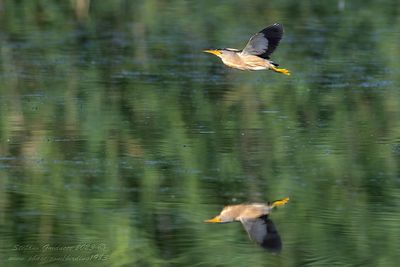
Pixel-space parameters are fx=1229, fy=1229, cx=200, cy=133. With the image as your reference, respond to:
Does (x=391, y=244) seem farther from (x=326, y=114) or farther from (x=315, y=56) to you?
(x=315, y=56)

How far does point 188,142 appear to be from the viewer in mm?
10578

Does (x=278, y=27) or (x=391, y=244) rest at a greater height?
(x=278, y=27)

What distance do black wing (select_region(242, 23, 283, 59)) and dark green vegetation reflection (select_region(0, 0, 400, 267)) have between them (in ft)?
2.32

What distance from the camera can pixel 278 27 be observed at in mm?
10961

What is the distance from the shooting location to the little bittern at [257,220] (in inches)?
305

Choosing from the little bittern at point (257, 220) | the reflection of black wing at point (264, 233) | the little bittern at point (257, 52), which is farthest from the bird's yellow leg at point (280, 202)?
the little bittern at point (257, 52)

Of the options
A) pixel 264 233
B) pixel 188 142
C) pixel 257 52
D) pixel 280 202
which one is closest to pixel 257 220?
pixel 264 233

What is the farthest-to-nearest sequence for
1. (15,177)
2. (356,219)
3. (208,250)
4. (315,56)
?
(315,56) → (15,177) → (356,219) → (208,250)

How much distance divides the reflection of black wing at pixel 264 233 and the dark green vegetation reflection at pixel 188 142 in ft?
0.22

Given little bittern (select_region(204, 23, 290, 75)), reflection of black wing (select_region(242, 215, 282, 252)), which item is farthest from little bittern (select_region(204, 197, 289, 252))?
little bittern (select_region(204, 23, 290, 75))

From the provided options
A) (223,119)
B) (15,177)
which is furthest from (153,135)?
(15,177)

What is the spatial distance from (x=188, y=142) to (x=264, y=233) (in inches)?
108

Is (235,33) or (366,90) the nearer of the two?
(366,90)

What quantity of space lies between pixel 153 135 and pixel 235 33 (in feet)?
22.4
